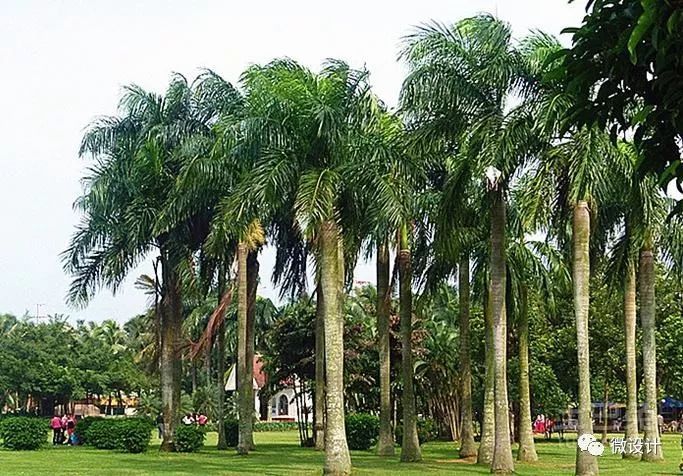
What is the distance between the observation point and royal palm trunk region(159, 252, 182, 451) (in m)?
32.8

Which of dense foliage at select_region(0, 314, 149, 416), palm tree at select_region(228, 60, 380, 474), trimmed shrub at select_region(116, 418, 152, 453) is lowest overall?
trimmed shrub at select_region(116, 418, 152, 453)

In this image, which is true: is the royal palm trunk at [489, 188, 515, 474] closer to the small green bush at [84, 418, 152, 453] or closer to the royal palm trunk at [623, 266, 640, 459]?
the royal palm trunk at [623, 266, 640, 459]

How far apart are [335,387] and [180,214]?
11.2 meters

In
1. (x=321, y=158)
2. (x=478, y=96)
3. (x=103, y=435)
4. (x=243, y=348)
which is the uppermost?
(x=478, y=96)

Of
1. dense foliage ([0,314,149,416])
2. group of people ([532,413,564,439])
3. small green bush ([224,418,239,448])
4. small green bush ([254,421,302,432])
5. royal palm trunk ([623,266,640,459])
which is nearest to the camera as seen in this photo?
royal palm trunk ([623,266,640,459])

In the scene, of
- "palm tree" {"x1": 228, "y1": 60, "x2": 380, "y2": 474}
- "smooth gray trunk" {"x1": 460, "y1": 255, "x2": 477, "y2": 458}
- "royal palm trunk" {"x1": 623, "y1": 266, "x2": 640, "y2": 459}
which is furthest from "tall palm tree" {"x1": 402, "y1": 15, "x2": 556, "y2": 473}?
"royal palm trunk" {"x1": 623, "y1": 266, "x2": 640, "y2": 459}

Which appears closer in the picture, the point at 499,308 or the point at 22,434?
the point at 499,308

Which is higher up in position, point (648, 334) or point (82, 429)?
point (648, 334)

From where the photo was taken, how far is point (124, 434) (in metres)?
33.3

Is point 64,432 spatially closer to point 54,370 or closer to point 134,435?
point 134,435

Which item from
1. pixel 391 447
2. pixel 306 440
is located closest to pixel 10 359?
pixel 306 440

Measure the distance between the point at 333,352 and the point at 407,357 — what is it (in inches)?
274

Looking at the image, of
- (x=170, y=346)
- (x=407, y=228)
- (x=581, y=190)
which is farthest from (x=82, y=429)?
(x=581, y=190)

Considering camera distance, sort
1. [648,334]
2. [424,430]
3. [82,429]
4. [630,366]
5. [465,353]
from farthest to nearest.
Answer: [424,430] → [82,429] → [465,353] → [630,366] → [648,334]
